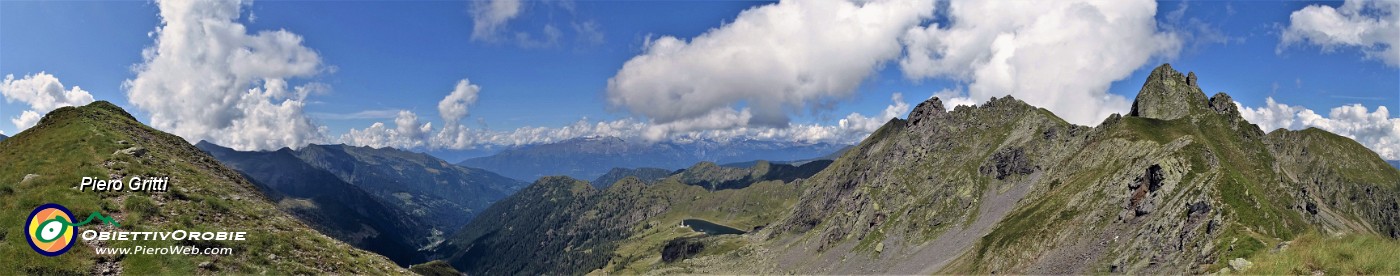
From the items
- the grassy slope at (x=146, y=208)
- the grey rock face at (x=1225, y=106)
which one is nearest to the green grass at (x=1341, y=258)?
the grassy slope at (x=146, y=208)

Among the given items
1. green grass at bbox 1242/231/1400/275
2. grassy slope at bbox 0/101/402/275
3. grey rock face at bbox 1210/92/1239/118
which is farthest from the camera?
grey rock face at bbox 1210/92/1239/118

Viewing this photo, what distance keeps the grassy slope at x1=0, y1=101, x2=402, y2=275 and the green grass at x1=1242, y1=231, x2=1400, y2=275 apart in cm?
5036

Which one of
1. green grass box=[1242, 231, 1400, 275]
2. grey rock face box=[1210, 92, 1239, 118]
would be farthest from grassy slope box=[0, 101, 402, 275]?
grey rock face box=[1210, 92, 1239, 118]

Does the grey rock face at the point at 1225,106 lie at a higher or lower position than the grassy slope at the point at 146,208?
higher

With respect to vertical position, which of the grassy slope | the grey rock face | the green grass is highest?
the grey rock face

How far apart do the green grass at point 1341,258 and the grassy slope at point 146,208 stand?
1983 inches

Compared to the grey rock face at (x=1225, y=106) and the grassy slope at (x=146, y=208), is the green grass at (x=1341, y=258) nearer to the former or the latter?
the grassy slope at (x=146, y=208)

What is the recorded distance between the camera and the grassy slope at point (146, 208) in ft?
102

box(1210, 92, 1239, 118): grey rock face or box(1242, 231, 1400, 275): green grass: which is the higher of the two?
box(1210, 92, 1239, 118): grey rock face

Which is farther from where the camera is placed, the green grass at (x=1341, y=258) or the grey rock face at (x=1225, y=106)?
the grey rock face at (x=1225, y=106)

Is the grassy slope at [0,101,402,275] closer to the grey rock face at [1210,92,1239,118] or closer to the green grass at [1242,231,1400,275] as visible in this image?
the green grass at [1242,231,1400,275]

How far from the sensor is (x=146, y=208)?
36.2m

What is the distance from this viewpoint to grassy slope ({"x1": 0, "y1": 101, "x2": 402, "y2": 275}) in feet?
102

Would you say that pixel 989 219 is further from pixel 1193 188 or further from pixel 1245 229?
pixel 1245 229
